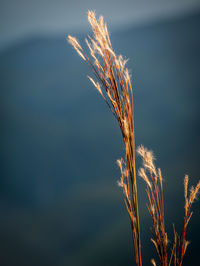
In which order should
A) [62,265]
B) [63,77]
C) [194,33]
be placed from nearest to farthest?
1. [194,33]
2. [62,265]
3. [63,77]

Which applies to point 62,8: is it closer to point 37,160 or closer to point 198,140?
point 37,160

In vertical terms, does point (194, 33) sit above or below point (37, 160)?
above

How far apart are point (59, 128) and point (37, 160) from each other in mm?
365

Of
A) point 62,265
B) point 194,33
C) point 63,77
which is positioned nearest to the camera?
point 194,33

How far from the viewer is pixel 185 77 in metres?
1.94

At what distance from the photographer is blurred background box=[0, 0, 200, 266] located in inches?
75.3

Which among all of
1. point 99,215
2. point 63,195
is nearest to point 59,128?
point 63,195

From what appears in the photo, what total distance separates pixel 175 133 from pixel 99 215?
39.1 inches

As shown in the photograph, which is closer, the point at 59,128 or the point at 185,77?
the point at 185,77

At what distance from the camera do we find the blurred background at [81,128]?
1912 millimetres

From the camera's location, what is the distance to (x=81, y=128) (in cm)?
209

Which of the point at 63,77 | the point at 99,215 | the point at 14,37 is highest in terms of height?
the point at 14,37

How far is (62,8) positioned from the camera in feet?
6.35

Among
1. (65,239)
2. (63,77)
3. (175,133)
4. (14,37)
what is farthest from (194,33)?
(65,239)
